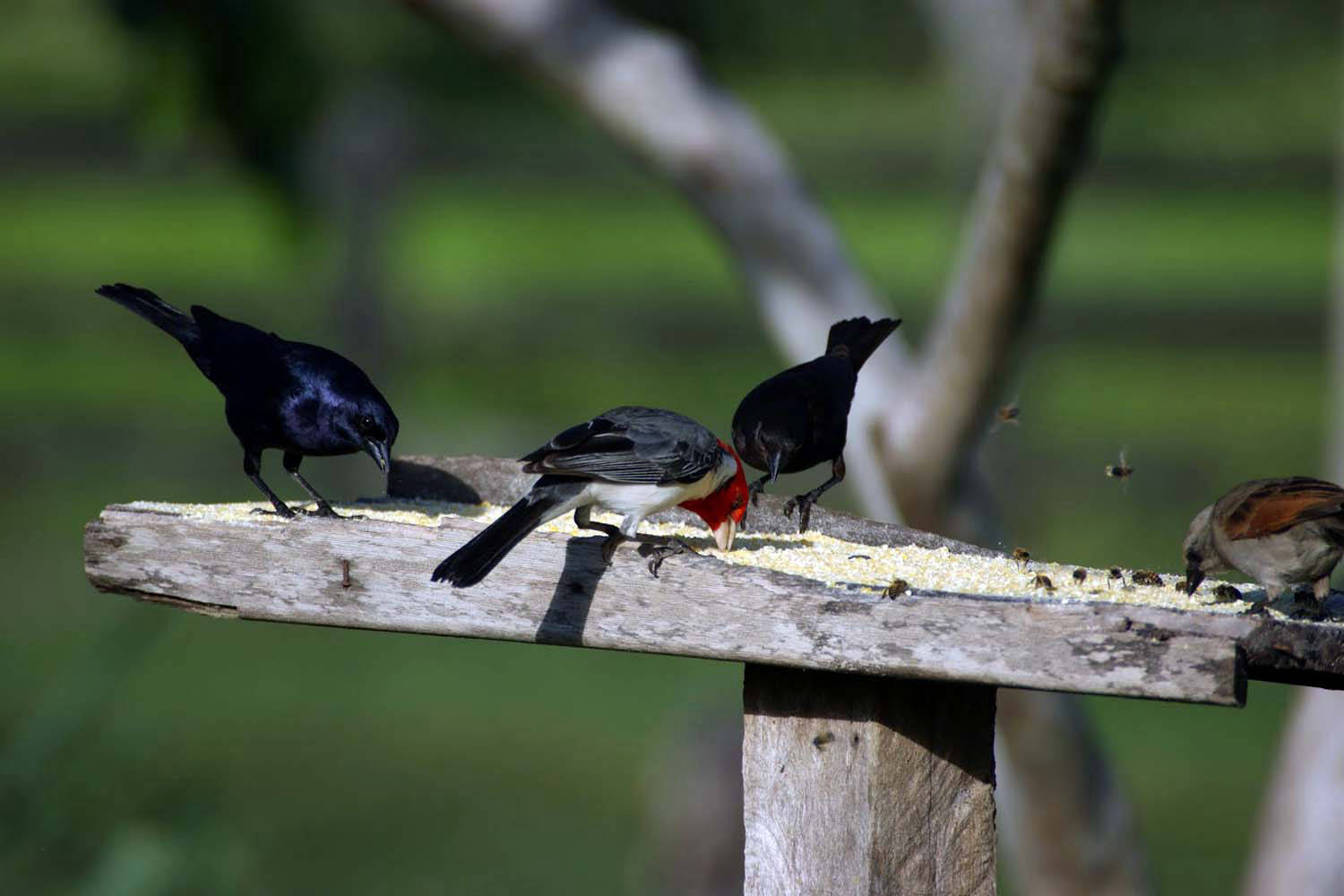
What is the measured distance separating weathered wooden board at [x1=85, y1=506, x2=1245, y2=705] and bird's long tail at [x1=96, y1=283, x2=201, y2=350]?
90 centimetres

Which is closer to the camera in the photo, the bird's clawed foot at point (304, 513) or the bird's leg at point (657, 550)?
the bird's leg at point (657, 550)

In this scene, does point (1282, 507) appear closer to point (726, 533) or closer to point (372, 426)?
point (726, 533)

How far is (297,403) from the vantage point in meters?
4.23

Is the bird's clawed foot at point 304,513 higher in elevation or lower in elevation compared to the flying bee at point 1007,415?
lower

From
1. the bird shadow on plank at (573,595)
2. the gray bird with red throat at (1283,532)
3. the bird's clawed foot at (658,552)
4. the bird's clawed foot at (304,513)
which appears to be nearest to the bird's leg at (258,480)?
the bird's clawed foot at (304,513)

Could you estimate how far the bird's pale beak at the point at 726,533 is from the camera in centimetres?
396

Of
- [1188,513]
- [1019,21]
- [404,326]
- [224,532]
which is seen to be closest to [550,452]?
[224,532]

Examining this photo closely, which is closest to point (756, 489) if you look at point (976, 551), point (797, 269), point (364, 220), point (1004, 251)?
point (976, 551)

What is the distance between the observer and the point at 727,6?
429 inches

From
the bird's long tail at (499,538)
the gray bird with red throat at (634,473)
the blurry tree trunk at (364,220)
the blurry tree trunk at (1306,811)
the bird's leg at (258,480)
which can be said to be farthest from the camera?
the blurry tree trunk at (364,220)

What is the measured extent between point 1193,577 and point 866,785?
0.84m

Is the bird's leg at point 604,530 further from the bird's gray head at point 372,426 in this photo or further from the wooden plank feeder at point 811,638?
the bird's gray head at point 372,426

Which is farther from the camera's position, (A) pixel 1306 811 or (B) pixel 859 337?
(A) pixel 1306 811

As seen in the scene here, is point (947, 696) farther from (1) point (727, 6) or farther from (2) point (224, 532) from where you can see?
(1) point (727, 6)
